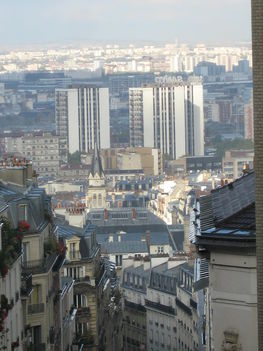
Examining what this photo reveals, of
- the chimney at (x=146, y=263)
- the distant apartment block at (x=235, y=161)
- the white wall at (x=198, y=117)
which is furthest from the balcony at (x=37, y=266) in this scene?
the white wall at (x=198, y=117)

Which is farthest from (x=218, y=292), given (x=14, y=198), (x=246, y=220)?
(x=14, y=198)

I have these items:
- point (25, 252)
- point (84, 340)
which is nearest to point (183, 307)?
point (84, 340)

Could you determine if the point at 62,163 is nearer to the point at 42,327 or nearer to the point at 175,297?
the point at 175,297

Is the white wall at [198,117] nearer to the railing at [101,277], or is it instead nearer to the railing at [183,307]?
the railing at [183,307]

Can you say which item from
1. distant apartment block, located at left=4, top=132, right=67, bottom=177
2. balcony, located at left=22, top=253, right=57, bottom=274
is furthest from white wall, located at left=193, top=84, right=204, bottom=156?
balcony, located at left=22, top=253, right=57, bottom=274

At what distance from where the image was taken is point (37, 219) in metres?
23.9

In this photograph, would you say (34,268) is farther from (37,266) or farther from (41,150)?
(41,150)

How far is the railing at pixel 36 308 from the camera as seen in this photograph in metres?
23.6

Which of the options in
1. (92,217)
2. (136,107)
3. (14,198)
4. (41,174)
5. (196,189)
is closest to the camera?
(14,198)

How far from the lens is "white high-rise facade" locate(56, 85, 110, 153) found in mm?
→ 193000

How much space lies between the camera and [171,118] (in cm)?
18988

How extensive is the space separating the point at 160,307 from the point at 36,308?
1162 inches

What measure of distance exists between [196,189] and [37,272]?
89921 millimetres

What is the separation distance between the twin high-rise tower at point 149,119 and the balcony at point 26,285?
159m
